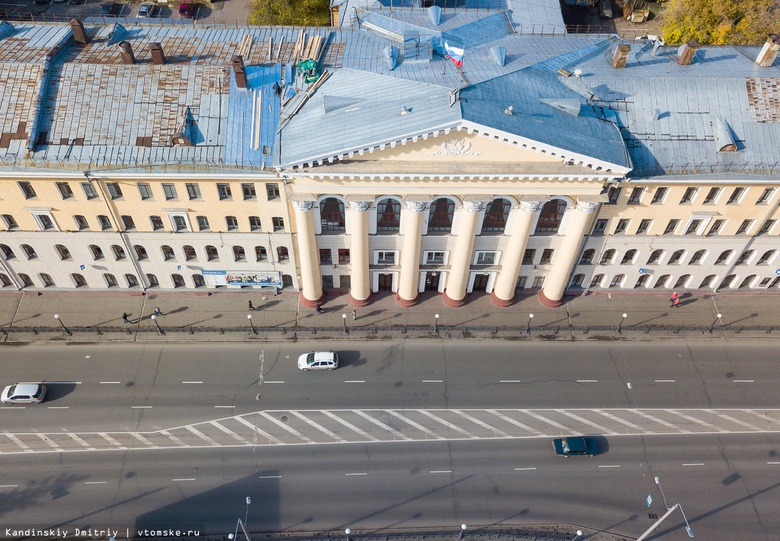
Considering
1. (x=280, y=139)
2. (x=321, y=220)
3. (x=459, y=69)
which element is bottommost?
(x=321, y=220)

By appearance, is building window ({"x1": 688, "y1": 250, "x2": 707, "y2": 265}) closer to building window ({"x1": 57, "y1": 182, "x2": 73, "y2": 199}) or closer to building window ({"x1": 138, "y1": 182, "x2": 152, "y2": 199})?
building window ({"x1": 138, "y1": 182, "x2": 152, "y2": 199})

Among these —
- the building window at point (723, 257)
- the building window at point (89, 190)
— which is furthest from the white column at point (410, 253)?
the building window at point (723, 257)

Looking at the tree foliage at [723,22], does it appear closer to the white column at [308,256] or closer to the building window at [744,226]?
the building window at [744,226]

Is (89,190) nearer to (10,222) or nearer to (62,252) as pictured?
(10,222)

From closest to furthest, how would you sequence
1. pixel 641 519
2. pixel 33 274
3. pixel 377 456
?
1. pixel 641 519
2. pixel 377 456
3. pixel 33 274

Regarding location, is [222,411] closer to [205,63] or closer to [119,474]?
[119,474]

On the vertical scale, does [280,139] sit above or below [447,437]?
above

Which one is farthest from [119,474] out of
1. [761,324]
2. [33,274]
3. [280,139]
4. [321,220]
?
[761,324]
